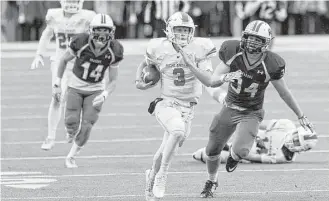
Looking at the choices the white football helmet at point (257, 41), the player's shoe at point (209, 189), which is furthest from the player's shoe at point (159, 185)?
the white football helmet at point (257, 41)

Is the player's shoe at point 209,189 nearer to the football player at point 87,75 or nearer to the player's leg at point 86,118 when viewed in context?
the football player at point 87,75

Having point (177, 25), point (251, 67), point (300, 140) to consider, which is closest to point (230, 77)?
point (251, 67)

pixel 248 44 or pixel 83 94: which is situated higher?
pixel 248 44

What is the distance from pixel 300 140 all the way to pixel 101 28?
230 centimetres

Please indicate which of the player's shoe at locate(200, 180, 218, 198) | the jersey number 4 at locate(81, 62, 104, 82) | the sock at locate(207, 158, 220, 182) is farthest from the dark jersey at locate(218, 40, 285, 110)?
the jersey number 4 at locate(81, 62, 104, 82)

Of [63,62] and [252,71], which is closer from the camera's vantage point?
[252,71]

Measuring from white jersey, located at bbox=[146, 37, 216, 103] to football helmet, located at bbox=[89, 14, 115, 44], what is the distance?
1572mm

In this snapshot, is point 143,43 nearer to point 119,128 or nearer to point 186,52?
point 119,128

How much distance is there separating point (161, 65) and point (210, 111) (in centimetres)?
686

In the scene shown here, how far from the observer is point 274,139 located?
37.0ft

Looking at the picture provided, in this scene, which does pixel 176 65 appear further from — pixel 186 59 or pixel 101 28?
pixel 101 28

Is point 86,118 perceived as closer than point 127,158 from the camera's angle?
Yes

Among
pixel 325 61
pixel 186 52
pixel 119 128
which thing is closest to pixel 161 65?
pixel 186 52

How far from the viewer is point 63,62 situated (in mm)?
11141
